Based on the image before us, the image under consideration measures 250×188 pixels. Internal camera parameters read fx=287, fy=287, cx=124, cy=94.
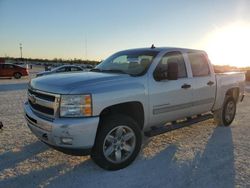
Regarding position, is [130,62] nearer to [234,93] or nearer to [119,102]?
[119,102]

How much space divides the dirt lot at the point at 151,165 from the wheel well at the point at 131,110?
2.34ft

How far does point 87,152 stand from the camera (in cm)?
417

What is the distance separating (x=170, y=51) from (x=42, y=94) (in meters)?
2.66

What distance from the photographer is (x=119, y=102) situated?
4.44 meters

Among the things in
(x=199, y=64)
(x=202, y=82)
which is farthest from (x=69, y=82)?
(x=199, y=64)

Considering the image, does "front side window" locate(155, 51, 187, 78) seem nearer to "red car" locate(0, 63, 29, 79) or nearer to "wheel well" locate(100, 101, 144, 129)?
"wheel well" locate(100, 101, 144, 129)

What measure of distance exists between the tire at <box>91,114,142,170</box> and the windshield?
3.17ft

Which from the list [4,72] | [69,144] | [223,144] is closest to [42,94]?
[69,144]

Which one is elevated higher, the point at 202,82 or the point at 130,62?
the point at 130,62

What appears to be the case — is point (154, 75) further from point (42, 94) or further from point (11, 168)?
point (11, 168)

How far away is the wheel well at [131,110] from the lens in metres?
4.56

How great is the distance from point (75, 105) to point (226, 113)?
4700 mm

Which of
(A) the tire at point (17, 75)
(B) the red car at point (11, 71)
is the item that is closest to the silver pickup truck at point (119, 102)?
(B) the red car at point (11, 71)

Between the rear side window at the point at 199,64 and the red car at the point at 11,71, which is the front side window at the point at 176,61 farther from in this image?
the red car at the point at 11,71
